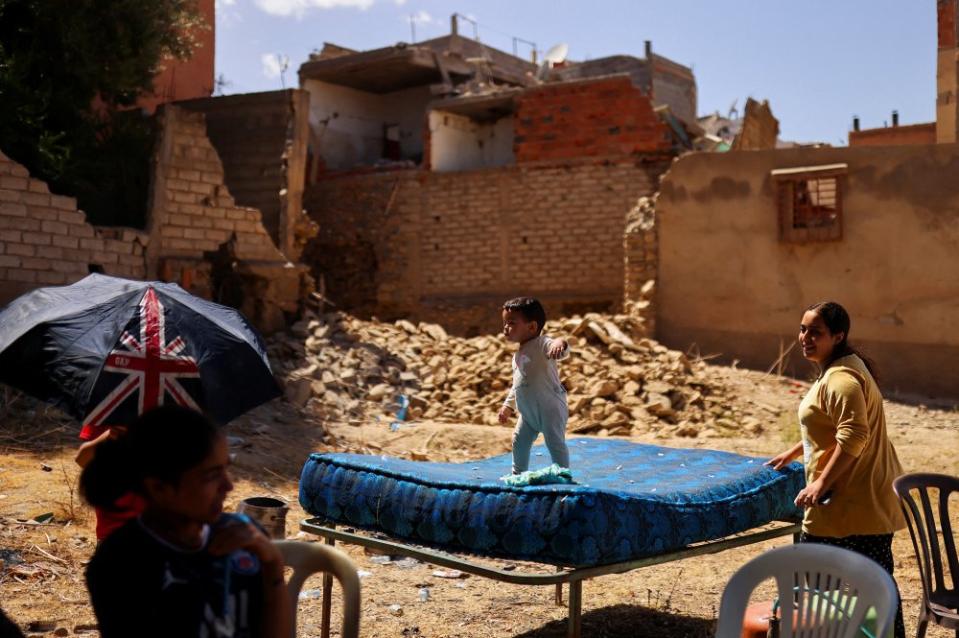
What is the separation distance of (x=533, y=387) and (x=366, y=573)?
171 cm

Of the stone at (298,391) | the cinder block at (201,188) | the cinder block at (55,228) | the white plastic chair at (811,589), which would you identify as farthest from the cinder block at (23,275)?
the white plastic chair at (811,589)

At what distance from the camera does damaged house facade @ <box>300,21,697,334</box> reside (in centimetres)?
1709

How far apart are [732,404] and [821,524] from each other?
786 cm

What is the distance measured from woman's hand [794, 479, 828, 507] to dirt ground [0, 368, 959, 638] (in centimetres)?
159

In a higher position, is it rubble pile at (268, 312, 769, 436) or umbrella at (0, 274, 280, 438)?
umbrella at (0, 274, 280, 438)

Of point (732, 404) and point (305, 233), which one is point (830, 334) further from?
point (305, 233)

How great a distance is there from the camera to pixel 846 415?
354 centimetres

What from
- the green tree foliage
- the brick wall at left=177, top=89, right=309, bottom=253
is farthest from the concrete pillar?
the green tree foliage

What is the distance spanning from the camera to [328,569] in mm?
2666

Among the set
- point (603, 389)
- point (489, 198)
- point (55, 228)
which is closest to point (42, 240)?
point (55, 228)

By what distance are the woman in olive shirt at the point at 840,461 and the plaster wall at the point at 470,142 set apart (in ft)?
51.7

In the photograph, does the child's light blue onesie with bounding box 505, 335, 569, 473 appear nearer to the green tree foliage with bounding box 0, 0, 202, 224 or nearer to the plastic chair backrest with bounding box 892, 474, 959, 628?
the plastic chair backrest with bounding box 892, 474, 959, 628

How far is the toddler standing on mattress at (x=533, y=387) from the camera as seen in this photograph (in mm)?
5051

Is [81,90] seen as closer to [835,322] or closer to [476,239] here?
[476,239]
